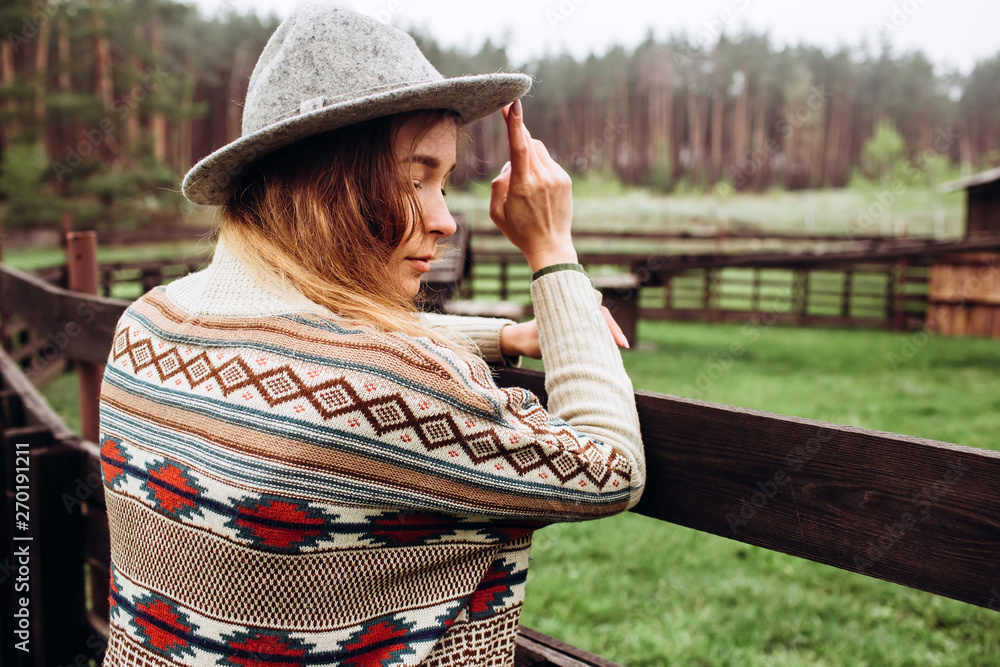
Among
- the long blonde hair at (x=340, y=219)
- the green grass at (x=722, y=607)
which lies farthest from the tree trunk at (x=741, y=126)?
the long blonde hair at (x=340, y=219)

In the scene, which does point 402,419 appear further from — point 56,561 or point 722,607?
point 722,607

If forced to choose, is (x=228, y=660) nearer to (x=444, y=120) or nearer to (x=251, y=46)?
(x=444, y=120)

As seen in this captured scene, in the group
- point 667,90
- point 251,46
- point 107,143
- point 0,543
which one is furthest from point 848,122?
point 0,543

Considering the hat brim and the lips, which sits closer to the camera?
the hat brim

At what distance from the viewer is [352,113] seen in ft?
3.43

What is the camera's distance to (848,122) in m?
49.2

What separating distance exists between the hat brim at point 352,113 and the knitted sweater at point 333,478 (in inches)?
6.6

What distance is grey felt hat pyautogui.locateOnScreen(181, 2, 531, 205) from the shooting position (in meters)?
1.07

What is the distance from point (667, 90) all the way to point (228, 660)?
5091 centimetres

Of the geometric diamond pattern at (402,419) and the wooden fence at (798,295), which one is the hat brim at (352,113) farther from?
the wooden fence at (798,295)

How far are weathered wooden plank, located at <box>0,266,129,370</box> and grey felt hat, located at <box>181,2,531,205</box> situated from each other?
1.21m

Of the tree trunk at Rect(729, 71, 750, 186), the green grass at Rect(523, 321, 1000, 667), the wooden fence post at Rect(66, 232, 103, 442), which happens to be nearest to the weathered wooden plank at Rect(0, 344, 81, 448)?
the wooden fence post at Rect(66, 232, 103, 442)

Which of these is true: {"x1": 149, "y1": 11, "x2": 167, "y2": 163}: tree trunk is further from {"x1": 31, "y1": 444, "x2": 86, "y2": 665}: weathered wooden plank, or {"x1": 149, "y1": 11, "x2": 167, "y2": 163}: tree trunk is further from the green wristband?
the green wristband

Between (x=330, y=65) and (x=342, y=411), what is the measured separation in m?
0.58
